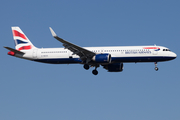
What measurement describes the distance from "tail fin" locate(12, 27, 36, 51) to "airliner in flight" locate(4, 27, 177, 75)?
1838 mm

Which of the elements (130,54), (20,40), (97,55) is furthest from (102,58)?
(20,40)

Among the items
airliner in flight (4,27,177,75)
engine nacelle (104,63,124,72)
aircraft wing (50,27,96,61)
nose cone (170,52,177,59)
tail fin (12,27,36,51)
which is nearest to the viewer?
aircraft wing (50,27,96,61)

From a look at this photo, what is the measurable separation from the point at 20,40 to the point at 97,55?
53.8ft

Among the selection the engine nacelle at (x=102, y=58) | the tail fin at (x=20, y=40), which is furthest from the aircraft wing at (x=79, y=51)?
the tail fin at (x=20, y=40)

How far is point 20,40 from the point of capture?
63.9m

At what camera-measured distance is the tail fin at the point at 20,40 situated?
63.1 m

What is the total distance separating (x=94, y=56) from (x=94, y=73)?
612 cm

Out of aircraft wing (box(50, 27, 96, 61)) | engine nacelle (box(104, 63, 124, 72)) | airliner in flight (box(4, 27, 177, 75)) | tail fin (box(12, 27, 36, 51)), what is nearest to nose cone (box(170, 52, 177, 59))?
airliner in flight (box(4, 27, 177, 75))

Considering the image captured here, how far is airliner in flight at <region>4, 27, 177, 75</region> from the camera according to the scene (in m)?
55.4

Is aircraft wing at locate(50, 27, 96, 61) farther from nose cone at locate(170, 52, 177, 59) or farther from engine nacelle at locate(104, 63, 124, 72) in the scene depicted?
nose cone at locate(170, 52, 177, 59)

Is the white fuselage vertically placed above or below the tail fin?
below

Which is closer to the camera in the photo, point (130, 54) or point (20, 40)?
point (130, 54)

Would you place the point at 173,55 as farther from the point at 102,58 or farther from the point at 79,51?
the point at 79,51

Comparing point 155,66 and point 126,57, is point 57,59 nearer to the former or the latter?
point 126,57
